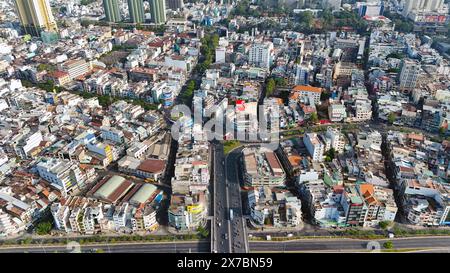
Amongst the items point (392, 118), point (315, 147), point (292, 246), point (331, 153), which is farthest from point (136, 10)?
point (292, 246)

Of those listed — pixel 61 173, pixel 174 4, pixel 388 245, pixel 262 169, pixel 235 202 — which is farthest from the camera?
pixel 174 4

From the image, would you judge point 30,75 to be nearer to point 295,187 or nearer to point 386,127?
point 295,187

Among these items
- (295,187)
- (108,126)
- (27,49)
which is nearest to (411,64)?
(295,187)

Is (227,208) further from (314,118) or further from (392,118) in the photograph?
(392,118)

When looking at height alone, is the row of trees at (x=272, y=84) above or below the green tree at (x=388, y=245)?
above

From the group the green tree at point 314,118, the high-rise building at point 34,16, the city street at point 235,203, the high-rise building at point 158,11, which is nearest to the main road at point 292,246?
the city street at point 235,203

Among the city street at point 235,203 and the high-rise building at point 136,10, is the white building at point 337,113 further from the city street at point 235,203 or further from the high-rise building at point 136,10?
the high-rise building at point 136,10
